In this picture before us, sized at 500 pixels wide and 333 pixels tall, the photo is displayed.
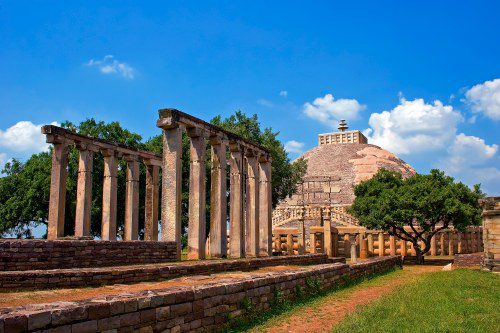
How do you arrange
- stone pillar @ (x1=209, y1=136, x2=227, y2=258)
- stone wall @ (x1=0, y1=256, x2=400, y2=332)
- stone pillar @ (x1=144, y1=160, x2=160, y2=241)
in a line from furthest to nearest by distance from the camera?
stone pillar @ (x1=144, y1=160, x2=160, y2=241) < stone pillar @ (x1=209, y1=136, x2=227, y2=258) < stone wall @ (x1=0, y1=256, x2=400, y2=332)

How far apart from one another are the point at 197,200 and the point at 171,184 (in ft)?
5.05

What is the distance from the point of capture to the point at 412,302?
33.9 feet

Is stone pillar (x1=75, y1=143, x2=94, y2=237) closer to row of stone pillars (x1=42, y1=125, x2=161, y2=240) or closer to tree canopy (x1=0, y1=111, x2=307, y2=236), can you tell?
row of stone pillars (x1=42, y1=125, x2=161, y2=240)

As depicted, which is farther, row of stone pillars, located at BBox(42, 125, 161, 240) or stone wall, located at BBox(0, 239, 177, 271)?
row of stone pillars, located at BBox(42, 125, 161, 240)

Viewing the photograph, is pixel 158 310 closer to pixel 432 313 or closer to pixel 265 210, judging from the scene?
pixel 432 313

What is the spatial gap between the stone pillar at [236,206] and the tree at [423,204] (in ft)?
36.5

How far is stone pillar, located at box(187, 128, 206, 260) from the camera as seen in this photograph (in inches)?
760

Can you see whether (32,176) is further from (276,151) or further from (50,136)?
(276,151)

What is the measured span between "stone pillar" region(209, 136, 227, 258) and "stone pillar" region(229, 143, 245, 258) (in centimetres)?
136

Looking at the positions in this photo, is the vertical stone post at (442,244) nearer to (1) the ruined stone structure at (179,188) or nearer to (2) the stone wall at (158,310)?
(1) the ruined stone structure at (179,188)

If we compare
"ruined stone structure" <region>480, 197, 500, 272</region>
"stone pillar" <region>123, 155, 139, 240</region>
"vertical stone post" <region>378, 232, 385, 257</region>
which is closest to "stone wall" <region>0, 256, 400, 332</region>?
"ruined stone structure" <region>480, 197, 500, 272</region>

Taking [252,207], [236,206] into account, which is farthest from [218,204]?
[252,207]

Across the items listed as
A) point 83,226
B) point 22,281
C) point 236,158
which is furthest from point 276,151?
point 22,281

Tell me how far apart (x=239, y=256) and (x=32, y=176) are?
56.2 feet
